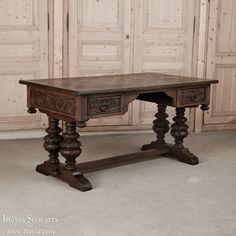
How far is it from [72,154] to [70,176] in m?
0.17

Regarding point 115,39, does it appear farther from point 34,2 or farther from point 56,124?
point 56,124

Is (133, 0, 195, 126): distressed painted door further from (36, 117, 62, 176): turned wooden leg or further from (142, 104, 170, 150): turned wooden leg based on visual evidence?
(36, 117, 62, 176): turned wooden leg

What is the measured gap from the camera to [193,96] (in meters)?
3.98

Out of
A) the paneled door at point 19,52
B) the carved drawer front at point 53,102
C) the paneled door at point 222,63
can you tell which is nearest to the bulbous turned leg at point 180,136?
the carved drawer front at point 53,102

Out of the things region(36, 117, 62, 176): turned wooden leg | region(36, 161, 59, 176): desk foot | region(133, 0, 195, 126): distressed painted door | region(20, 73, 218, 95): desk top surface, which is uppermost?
region(133, 0, 195, 126): distressed painted door

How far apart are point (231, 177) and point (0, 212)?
1.80 m

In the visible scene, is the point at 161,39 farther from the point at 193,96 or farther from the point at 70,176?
the point at 70,176

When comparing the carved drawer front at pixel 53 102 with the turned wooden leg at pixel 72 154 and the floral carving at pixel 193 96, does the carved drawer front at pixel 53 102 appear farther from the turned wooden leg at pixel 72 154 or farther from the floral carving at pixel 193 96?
the floral carving at pixel 193 96

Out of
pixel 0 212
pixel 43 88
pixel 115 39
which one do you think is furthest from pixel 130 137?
pixel 0 212

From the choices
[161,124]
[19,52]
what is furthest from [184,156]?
[19,52]

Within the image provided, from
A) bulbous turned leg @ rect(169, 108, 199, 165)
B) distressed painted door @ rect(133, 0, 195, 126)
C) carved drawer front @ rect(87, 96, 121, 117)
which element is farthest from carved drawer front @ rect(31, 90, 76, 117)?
distressed painted door @ rect(133, 0, 195, 126)

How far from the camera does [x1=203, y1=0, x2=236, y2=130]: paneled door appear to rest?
533cm

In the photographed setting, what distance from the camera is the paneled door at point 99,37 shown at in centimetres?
496

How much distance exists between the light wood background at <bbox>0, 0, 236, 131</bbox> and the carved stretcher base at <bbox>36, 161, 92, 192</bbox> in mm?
1348
